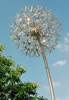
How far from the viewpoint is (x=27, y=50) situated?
26250 mm

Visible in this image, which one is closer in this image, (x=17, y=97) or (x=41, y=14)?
(x=17, y=97)

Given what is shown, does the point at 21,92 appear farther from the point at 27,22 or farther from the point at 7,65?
the point at 27,22

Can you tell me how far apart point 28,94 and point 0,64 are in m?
4.11

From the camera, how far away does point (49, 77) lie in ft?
75.5

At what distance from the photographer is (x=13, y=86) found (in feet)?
73.3

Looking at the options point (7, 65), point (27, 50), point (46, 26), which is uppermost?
point (46, 26)

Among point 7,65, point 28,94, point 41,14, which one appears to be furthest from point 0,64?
point 41,14

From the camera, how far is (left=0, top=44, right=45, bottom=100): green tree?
21.6 metres

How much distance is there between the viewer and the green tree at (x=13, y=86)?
70.8ft

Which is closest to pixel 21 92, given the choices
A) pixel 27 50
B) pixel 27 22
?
pixel 27 50

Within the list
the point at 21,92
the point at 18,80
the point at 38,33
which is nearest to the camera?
the point at 21,92

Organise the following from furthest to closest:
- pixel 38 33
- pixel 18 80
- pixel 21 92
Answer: pixel 38 33, pixel 18 80, pixel 21 92

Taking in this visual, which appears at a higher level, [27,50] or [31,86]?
[27,50]

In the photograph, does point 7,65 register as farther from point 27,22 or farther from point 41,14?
point 41,14
